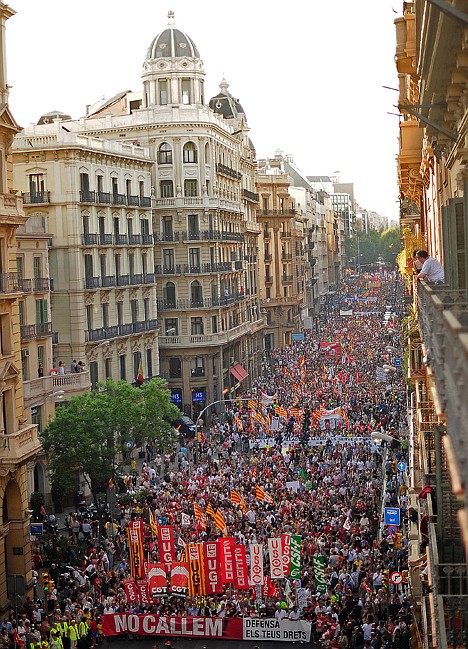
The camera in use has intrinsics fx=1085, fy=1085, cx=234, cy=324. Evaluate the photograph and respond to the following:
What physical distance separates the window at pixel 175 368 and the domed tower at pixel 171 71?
16.6 m

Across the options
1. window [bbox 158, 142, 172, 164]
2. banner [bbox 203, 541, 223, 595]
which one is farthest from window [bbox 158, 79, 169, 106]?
banner [bbox 203, 541, 223, 595]

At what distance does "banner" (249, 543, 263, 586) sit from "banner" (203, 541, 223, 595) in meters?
0.91

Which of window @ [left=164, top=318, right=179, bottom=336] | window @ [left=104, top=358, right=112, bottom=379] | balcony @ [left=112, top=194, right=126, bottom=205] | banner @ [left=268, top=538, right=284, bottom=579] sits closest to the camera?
banner @ [left=268, top=538, right=284, bottom=579]

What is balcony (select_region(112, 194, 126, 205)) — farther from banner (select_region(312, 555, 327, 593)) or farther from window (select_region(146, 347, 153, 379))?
banner (select_region(312, 555, 327, 593))

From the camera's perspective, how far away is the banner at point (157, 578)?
29.8 meters

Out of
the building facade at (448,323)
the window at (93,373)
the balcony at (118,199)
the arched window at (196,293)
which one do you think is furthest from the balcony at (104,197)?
the building facade at (448,323)

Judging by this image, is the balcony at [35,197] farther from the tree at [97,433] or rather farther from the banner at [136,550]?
the banner at [136,550]

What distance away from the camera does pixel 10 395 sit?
108 ft

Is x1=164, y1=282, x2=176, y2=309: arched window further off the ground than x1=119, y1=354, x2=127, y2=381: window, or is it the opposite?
x1=164, y1=282, x2=176, y2=309: arched window

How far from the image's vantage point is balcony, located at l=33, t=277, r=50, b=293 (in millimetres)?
46031

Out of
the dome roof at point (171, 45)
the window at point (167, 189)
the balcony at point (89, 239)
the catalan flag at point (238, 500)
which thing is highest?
the dome roof at point (171, 45)

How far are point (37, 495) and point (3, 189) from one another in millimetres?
15250

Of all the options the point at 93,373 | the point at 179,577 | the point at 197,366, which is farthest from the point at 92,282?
the point at 179,577

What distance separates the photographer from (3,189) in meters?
32.7
